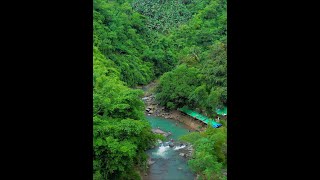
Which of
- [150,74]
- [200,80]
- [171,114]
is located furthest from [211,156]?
[150,74]

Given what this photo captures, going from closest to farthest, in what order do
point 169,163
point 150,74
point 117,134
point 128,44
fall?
1. point 117,134
2. point 169,163
3. point 150,74
4. point 128,44

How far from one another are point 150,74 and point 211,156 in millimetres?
14623

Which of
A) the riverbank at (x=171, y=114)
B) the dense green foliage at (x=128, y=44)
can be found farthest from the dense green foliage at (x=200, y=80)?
the dense green foliage at (x=128, y=44)

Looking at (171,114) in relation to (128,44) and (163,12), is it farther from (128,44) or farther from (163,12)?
(163,12)

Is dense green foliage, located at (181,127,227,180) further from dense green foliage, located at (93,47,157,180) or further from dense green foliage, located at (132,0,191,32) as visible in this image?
dense green foliage, located at (132,0,191,32)

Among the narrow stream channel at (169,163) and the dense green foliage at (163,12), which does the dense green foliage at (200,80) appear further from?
the dense green foliage at (163,12)

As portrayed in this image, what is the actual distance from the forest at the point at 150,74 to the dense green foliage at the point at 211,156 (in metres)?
0.03

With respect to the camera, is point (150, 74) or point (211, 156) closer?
point (211, 156)

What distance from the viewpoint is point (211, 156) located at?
31.9 ft

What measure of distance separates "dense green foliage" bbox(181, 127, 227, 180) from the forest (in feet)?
0.09

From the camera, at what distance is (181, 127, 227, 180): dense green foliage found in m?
9.48
